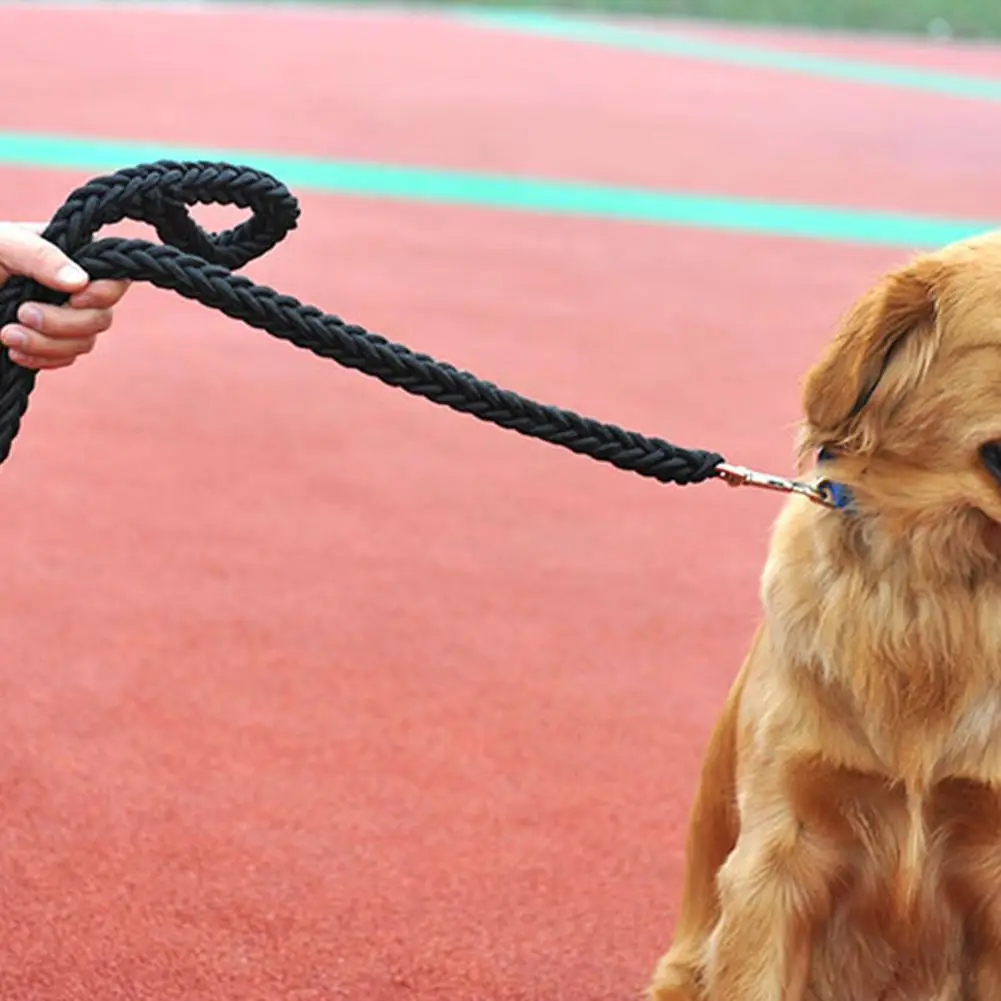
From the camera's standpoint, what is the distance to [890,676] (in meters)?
2.42

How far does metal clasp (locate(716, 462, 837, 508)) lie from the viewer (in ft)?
7.84

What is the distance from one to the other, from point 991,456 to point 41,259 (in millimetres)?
1293

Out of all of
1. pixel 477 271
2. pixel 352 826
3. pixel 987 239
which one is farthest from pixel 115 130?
pixel 987 239

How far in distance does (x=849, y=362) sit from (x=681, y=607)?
263cm

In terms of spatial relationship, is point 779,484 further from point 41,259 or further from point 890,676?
point 41,259

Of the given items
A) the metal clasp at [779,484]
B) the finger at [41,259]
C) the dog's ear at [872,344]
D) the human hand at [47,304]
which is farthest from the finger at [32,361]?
the dog's ear at [872,344]

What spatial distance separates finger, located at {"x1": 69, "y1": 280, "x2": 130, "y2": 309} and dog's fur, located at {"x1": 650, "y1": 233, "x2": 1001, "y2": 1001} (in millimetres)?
954

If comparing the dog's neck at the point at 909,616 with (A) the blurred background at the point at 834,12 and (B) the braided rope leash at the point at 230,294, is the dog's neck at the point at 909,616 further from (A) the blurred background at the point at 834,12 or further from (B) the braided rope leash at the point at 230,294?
(A) the blurred background at the point at 834,12

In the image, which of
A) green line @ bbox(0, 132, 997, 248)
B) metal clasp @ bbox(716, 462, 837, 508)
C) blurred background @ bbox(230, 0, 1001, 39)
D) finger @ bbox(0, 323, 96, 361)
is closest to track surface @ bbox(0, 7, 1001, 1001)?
green line @ bbox(0, 132, 997, 248)

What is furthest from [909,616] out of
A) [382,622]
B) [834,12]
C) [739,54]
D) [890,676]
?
[834,12]

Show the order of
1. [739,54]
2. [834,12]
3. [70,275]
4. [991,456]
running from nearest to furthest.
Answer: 1. [70,275]
2. [991,456]
3. [739,54]
4. [834,12]

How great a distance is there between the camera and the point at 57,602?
4.57 metres

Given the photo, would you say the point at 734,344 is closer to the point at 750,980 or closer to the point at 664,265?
the point at 664,265

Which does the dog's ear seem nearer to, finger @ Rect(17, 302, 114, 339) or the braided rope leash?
the braided rope leash
